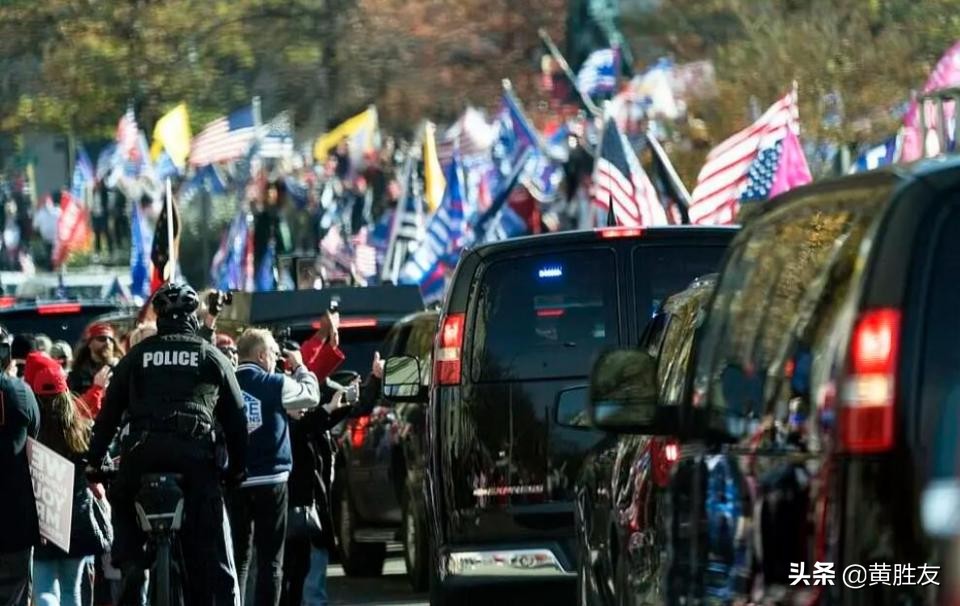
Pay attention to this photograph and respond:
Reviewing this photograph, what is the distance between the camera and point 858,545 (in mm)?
5148

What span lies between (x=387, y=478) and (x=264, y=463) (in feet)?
14.7

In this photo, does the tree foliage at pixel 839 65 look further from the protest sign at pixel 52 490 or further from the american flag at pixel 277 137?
the protest sign at pixel 52 490

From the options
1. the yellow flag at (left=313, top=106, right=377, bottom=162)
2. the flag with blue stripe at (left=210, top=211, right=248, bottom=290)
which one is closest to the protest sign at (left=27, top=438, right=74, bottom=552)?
the flag with blue stripe at (left=210, top=211, right=248, bottom=290)

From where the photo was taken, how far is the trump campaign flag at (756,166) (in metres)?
22.8

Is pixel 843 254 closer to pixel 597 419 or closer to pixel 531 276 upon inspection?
pixel 597 419

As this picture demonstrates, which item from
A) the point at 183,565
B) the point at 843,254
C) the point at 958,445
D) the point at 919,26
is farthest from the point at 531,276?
the point at 919,26

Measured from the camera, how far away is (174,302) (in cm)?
1128

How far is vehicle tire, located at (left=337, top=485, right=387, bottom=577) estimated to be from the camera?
57.6 ft

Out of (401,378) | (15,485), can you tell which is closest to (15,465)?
(15,485)

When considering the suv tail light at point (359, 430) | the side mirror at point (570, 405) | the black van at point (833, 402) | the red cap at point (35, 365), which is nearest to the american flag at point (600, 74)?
the suv tail light at point (359, 430)

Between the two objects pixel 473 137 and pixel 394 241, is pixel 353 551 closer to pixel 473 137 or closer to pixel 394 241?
pixel 394 241

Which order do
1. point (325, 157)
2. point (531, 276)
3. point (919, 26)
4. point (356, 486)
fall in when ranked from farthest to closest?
point (325, 157), point (919, 26), point (356, 486), point (531, 276)

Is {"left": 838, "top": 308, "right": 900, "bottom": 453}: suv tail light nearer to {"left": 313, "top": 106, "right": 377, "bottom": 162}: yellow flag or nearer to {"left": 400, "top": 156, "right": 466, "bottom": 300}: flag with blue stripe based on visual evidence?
{"left": 400, "top": 156, "right": 466, "bottom": 300}: flag with blue stripe

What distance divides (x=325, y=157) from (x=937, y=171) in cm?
5371
